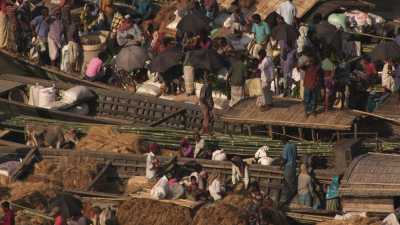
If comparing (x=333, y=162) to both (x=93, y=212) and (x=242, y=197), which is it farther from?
(x=93, y=212)

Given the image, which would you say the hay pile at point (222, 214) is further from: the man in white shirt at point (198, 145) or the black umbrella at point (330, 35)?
the black umbrella at point (330, 35)

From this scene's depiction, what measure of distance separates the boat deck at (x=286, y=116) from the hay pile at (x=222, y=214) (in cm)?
396

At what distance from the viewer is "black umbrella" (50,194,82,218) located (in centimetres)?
3372

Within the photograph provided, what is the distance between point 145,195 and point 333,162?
3.78m

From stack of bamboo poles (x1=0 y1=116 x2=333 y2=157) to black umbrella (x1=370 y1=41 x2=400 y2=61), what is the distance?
387 centimetres

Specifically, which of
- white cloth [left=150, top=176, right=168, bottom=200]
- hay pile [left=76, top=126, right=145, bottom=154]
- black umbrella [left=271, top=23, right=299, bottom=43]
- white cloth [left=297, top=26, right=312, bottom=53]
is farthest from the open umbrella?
white cloth [left=150, top=176, right=168, bottom=200]

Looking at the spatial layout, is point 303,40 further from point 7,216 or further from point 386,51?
point 7,216

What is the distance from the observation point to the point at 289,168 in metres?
35.9

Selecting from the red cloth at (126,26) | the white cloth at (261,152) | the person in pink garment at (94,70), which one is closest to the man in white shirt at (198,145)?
the white cloth at (261,152)

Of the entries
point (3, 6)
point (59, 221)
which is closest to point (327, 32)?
point (3, 6)

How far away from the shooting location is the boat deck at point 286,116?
37.6 m

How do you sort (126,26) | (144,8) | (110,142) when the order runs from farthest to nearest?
1. (144,8)
2. (126,26)
3. (110,142)

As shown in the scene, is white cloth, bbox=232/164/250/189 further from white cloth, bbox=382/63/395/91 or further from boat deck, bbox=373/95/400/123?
white cloth, bbox=382/63/395/91

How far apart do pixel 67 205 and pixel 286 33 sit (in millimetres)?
9316
